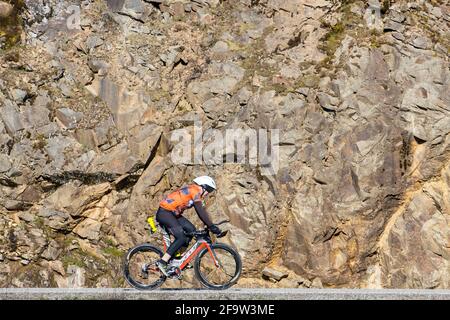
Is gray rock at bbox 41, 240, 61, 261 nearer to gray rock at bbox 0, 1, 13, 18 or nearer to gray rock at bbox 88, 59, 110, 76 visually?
gray rock at bbox 88, 59, 110, 76

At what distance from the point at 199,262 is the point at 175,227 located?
836mm

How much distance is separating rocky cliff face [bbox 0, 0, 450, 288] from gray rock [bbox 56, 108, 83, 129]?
0.05 meters

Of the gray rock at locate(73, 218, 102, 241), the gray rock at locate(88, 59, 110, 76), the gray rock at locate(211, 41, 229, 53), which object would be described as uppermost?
the gray rock at locate(211, 41, 229, 53)

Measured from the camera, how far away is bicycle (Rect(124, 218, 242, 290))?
12.8 meters

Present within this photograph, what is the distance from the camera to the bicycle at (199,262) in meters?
12.8

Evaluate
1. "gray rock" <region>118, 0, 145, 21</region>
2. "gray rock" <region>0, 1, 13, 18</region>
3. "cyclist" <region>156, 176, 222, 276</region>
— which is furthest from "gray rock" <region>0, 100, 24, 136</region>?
"cyclist" <region>156, 176, 222, 276</region>

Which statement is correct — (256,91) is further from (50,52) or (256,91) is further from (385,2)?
(50,52)

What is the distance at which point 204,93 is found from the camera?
24266 mm

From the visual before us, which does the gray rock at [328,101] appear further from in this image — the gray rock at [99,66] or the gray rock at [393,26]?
the gray rock at [99,66]

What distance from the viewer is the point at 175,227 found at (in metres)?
12.9

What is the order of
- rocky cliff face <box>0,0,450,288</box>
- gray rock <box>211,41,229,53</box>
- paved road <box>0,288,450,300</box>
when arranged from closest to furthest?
1. paved road <box>0,288,450,300</box>
2. rocky cliff face <box>0,0,450,288</box>
3. gray rock <box>211,41,229,53</box>

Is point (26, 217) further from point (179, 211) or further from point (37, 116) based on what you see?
point (179, 211)
